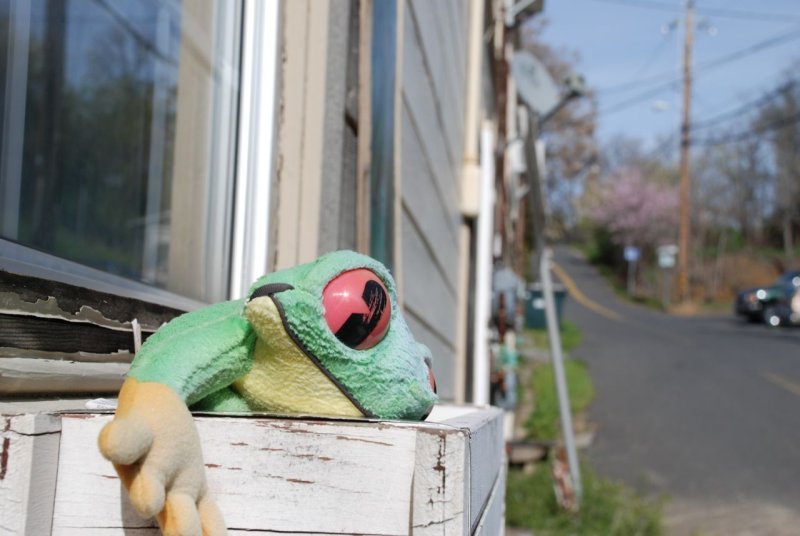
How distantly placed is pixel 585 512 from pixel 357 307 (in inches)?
198

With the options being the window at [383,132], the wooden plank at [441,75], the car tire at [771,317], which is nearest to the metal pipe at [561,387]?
the wooden plank at [441,75]

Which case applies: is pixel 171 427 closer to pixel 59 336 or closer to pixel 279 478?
pixel 279 478

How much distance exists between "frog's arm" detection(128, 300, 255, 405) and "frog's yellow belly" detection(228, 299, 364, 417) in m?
0.02

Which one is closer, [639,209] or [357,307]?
[357,307]

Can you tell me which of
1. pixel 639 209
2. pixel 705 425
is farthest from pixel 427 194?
pixel 639 209

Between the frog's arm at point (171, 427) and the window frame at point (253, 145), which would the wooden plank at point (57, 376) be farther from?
the window frame at point (253, 145)

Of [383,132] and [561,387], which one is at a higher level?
[383,132]

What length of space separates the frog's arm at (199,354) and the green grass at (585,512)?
4.70 meters

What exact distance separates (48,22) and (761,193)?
4601 cm

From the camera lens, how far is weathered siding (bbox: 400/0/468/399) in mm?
2908

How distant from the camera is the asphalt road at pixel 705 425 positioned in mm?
6852

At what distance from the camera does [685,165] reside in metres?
31.2

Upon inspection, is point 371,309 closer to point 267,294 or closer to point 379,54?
point 267,294

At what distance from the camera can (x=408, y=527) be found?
2.75ft
